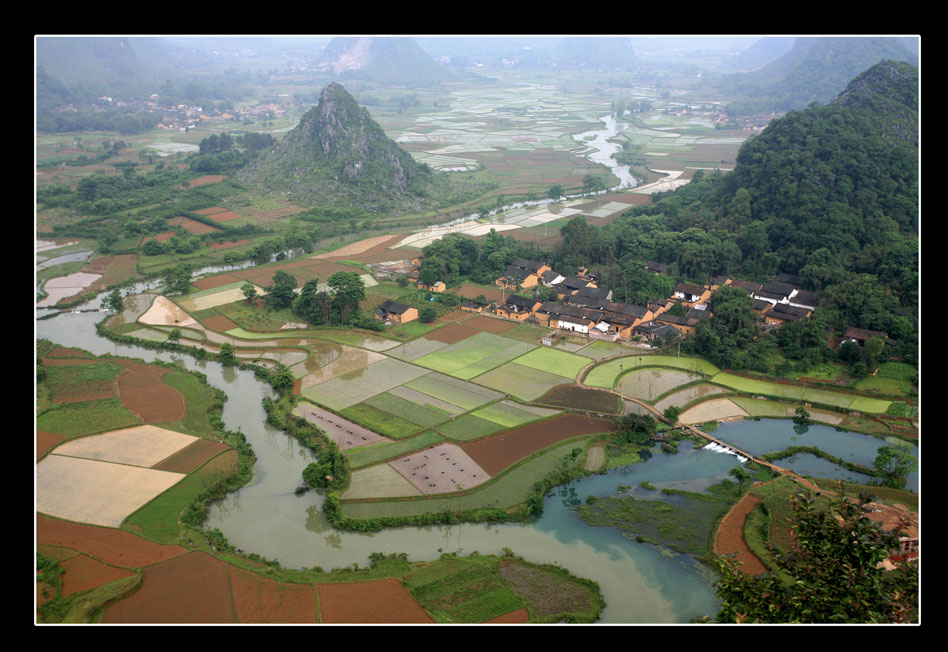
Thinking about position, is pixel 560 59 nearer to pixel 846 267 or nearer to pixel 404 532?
pixel 846 267

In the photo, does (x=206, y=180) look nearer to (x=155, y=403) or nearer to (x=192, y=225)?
(x=192, y=225)

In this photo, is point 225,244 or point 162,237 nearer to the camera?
point 225,244

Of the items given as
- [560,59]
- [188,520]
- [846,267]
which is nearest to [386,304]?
[188,520]

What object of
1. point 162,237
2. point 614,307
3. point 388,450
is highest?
point 162,237

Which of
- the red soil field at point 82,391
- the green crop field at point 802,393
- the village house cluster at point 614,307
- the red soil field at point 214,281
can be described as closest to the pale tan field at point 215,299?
the red soil field at point 214,281

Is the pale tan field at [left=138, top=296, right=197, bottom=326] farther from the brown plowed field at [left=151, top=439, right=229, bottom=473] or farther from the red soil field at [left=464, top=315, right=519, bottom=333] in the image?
the red soil field at [left=464, top=315, right=519, bottom=333]

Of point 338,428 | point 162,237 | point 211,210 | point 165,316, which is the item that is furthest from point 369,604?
point 211,210

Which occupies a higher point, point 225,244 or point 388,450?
point 225,244
